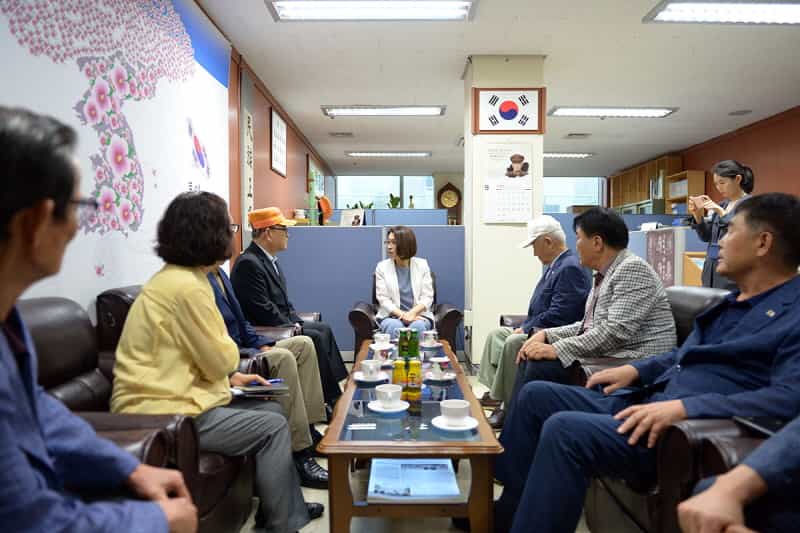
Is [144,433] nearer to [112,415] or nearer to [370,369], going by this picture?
[112,415]

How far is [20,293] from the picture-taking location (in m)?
0.84

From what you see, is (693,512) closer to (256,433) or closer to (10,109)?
(256,433)

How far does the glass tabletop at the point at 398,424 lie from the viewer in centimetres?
181

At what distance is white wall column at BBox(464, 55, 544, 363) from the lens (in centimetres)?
470

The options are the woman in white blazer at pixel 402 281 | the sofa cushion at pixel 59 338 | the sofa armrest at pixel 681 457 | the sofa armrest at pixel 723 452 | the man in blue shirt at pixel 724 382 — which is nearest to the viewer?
the sofa armrest at pixel 723 452

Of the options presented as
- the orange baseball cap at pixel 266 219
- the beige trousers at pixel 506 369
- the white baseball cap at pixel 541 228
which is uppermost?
the orange baseball cap at pixel 266 219

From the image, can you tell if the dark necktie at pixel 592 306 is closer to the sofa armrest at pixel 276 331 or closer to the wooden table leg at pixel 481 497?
the wooden table leg at pixel 481 497

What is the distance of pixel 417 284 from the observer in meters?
4.39

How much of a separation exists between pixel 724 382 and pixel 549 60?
12.9 feet

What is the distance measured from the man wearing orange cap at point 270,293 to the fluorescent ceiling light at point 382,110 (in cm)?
310

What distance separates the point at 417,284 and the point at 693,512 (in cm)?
331

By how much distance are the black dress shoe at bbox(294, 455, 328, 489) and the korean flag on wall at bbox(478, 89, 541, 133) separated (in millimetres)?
3323

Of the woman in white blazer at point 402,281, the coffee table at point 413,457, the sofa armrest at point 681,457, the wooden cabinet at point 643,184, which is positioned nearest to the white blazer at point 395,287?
the woman in white blazer at point 402,281

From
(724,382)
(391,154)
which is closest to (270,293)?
(724,382)
